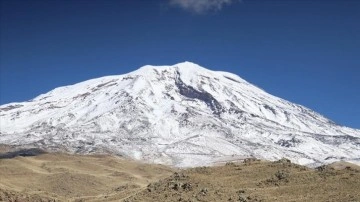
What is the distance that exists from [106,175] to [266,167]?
74.0 m

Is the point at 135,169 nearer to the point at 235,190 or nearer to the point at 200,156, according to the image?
the point at 200,156

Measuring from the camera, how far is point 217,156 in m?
171

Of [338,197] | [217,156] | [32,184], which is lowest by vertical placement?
[338,197]

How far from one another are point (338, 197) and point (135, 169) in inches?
3961

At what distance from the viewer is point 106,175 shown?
110 m

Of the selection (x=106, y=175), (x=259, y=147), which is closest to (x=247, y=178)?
(x=106, y=175)

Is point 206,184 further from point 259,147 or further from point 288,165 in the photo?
point 259,147

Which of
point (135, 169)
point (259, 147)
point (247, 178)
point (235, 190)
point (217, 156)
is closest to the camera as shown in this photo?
point (235, 190)

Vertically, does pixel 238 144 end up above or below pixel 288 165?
above

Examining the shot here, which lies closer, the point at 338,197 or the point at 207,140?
the point at 338,197

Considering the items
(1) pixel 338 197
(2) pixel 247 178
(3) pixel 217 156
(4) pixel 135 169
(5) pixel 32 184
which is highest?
(3) pixel 217 156

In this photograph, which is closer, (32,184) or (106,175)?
(32,184)

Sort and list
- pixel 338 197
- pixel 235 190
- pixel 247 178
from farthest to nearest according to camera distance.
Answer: pixel 247 178, pixel 235 190, pixel 338 197

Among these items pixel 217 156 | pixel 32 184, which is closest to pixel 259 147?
pixel 217 156
